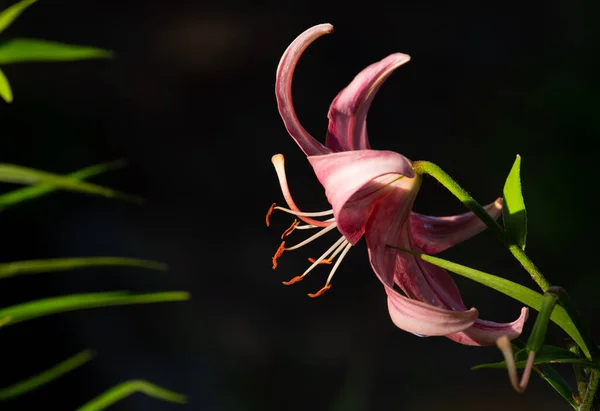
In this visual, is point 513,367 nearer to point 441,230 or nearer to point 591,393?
point 591,393

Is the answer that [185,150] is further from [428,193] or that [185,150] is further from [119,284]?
[428,193]

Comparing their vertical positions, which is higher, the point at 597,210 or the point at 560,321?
the point at 560,321

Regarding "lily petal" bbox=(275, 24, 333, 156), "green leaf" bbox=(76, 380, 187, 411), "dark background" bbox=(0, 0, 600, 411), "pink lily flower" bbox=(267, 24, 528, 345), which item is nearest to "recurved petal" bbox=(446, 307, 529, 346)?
"pink lily flower" bbox=(267, 24, 528, 345)

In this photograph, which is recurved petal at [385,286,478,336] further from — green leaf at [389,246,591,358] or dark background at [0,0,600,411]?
dark background at [0,0,600,411]

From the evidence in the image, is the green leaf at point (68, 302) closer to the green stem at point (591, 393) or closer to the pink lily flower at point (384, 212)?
the pink lily flower at point (384, 212)

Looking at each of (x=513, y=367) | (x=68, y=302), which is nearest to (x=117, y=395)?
(x=68, y=302)

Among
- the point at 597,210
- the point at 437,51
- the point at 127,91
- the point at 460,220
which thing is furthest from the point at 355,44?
the point at 460,220

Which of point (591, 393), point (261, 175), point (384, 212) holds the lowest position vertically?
point (591, 393)
